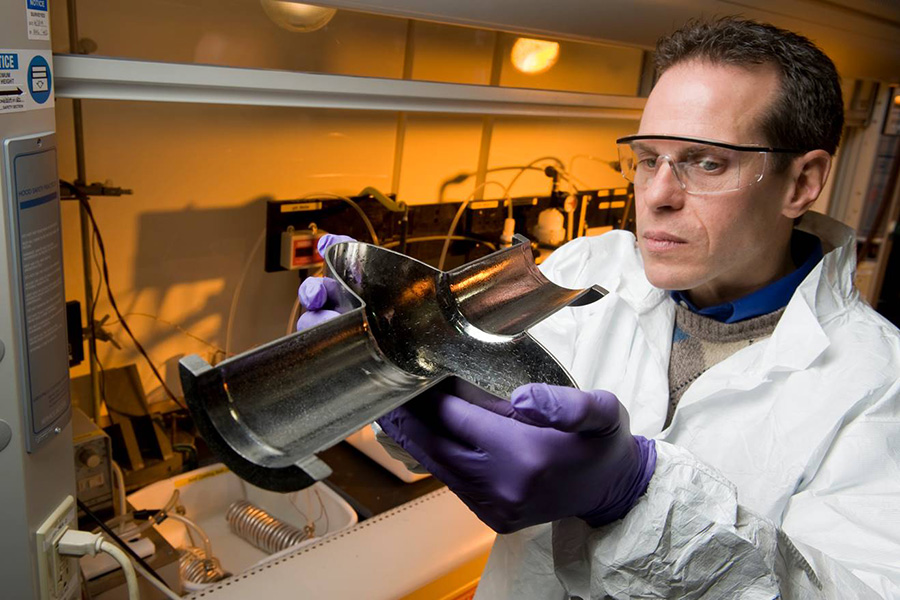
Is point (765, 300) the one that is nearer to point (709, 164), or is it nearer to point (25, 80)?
point (709, 164)

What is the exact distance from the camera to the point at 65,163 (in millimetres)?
1354

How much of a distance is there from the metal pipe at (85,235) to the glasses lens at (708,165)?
1.04 m

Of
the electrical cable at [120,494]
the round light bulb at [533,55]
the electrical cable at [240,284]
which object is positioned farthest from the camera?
the round light bulb at [533,55]

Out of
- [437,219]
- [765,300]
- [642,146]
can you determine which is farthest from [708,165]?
[437,219]

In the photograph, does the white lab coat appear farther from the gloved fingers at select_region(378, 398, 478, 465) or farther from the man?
the gloved fingers at select_region(378, 398, 478, 465)

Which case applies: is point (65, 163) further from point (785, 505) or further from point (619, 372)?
point (785, 505)

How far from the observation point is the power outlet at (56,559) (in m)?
0.96

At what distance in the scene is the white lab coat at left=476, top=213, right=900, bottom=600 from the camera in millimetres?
850

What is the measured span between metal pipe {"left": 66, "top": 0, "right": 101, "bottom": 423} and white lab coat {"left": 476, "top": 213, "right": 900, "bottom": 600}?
0.95m

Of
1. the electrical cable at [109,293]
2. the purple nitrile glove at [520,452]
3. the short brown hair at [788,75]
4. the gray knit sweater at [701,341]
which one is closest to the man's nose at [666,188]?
the short brown hair at [788,75]

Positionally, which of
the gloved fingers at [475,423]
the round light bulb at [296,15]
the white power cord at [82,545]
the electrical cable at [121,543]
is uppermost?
the round light bulb at [296,15]

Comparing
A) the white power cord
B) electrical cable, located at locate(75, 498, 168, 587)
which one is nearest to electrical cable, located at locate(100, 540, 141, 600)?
the white power cord

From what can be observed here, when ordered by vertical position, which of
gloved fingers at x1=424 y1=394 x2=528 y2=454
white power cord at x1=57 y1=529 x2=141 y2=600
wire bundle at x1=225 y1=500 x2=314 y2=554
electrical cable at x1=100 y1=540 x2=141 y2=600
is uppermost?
gloved fingers at x1=424 y1=394 x2=528 y2=454

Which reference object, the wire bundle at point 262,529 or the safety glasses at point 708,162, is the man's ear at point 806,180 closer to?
the safety glasses at point 708,162
